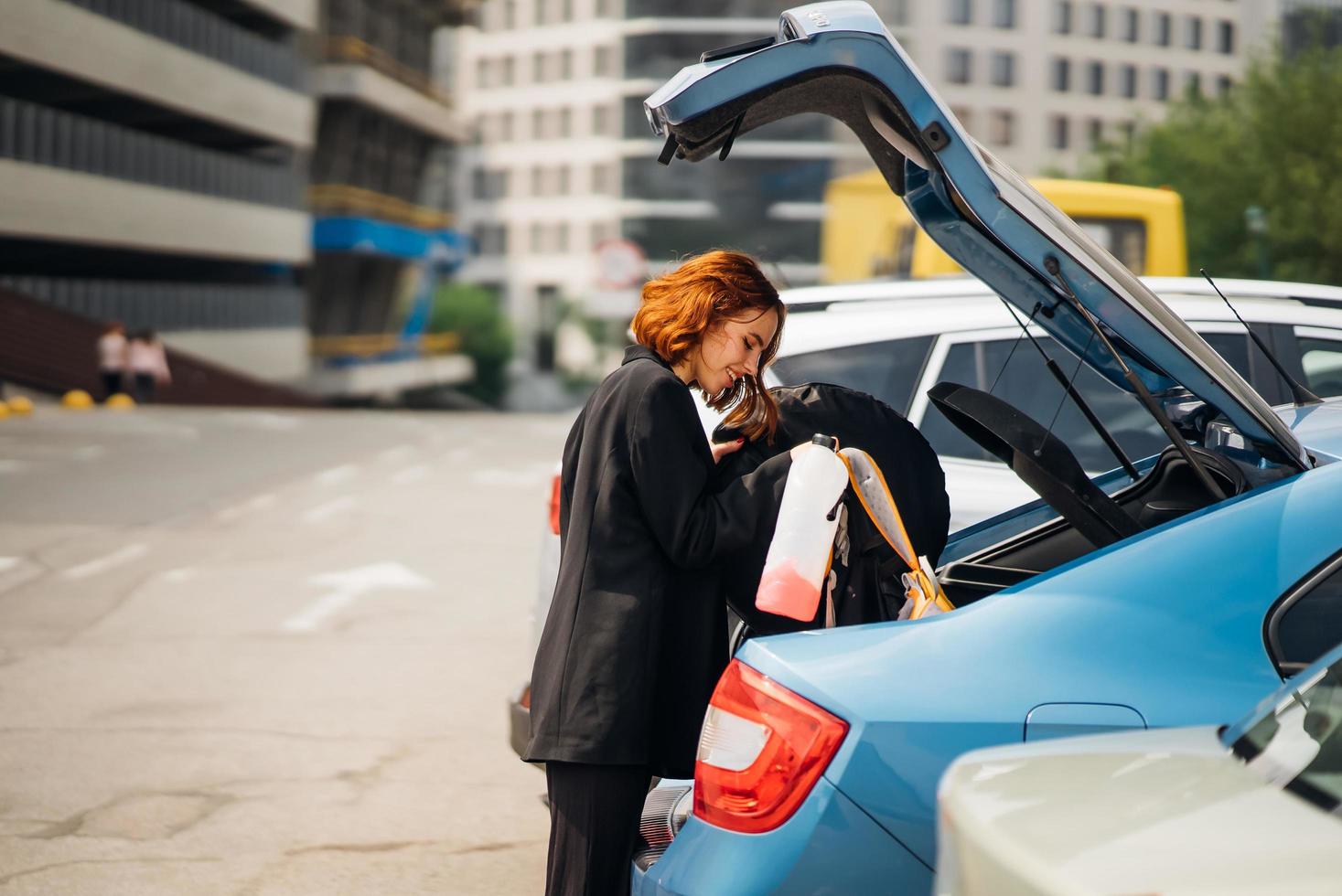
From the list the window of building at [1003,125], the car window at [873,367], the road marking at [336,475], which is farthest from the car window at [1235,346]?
the window of building at [1003,125]

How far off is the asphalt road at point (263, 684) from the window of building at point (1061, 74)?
82367 mm

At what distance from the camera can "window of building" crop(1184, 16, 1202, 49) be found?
93.9 m

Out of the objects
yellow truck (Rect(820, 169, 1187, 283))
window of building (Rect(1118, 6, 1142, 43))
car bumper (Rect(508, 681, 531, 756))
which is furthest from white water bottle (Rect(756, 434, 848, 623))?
window of building (Rect(1118, 6, 1142, 43))

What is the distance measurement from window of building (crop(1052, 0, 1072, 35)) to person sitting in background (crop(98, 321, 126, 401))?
72.6 meters

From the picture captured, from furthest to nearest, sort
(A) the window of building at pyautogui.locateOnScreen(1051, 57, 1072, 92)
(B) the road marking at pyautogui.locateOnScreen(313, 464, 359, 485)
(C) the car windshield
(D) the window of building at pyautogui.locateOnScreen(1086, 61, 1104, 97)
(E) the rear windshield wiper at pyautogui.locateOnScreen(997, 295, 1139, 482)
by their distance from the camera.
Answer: (D) the window of building at pyautogui.locateOnScreen(1086, 61, 1104, 97)
(A) the window of building at pyautogui.locateOnScreen(1051, 57, 1072, 92)
(B) the road marking at pyautogui.locateOnScreen(313, 464, 359, 485)
(E) the rear windshield wiper at pyautogui.locateOnScreen(997, 295, 1139, 482)
(C) the car windshield

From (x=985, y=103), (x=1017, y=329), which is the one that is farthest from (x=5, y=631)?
(x=985, y=103)

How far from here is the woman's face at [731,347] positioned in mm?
3086

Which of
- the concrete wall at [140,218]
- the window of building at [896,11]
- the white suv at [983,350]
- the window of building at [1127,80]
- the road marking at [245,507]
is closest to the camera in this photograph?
the white suv at [983,350]

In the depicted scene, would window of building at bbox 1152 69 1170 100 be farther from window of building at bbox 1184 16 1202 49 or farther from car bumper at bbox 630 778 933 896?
car bumper at bbox 630 778 933 896

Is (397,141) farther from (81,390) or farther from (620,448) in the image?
(620,448)

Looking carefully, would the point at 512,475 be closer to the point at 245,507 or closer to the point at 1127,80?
the point at 245,507

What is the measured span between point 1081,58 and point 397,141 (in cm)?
4640

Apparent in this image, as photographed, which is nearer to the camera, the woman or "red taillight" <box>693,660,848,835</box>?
"red taillight" <box>693,660,848,835</box>

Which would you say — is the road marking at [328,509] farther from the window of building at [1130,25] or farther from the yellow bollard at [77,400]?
the window of building at [1130,25]
